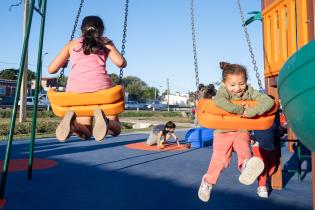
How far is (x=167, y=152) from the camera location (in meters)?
9.82

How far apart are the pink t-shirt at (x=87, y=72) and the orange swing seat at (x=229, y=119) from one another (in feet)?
3.49

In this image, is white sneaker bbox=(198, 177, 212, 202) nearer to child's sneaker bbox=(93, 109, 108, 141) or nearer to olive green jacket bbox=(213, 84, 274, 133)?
olive green jacket bbox=(213, 84, 274, 133)

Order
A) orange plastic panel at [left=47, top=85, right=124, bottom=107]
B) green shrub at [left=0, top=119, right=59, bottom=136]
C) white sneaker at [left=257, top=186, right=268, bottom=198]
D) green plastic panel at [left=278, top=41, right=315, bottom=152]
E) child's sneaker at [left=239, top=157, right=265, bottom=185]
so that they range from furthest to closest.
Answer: green shrub at [left=0, top=119, right=59, bottom=136], white sneaker at [left=257, top=186, right=268, bottom=198], orange plastic panel at [left=47, top=85, right=124, bottom=107], child's sneaker at [left=239, top=157, right=265, bottom=185], green plastic panel at [left=278, top=41, right=315, bottom=152]

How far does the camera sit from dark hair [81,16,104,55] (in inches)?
147

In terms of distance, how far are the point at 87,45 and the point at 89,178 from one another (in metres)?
3.08

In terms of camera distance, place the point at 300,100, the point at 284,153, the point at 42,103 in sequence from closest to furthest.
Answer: the point at 300,100 → the point at 284,153 → the point at 42,103

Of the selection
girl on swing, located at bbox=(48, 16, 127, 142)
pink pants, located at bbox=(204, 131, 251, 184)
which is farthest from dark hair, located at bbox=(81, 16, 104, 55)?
pink pants, located at bbox=(204, 131, 251, 184)

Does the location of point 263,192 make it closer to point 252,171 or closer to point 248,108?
point 252,171

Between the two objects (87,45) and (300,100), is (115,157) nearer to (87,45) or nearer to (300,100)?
(87,45)

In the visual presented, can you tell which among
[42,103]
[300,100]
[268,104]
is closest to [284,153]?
[268,104]

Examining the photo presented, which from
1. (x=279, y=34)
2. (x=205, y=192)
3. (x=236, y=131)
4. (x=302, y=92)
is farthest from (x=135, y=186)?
(x=302, y=92)

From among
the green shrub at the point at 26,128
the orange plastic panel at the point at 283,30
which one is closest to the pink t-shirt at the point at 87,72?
the orange plastic panel at the point at 283,30

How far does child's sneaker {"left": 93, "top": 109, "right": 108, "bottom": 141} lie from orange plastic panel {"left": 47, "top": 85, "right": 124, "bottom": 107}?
0.11 metres

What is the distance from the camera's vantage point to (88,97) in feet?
11.8
